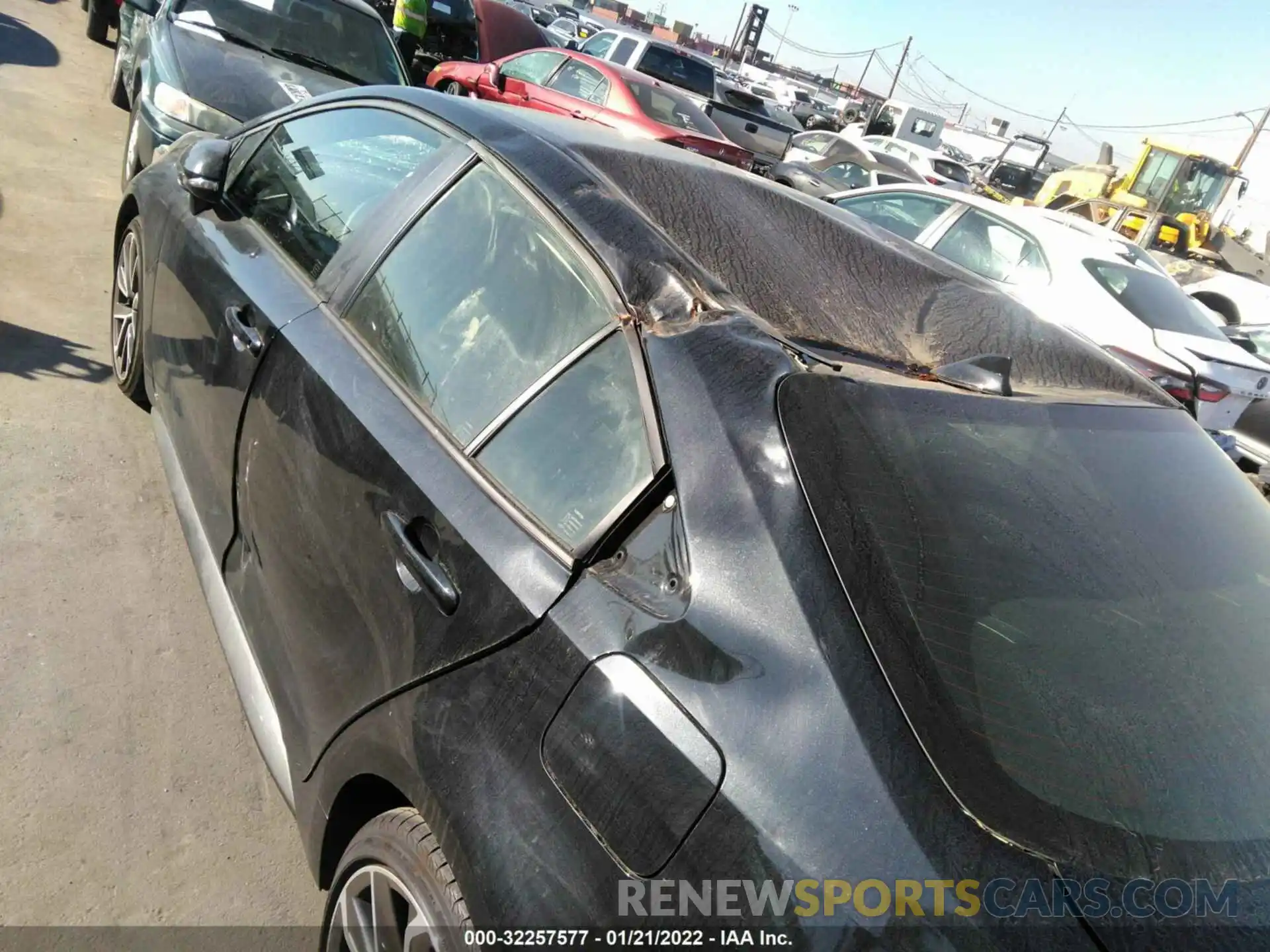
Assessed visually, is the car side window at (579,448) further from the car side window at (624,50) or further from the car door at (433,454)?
the car side window at (624,50)

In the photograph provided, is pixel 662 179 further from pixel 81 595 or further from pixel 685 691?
pixel 81 595

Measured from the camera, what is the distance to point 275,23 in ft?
21.6

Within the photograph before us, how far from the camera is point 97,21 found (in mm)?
11047

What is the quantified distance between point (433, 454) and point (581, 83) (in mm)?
10422

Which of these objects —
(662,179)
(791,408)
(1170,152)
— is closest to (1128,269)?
(662,179)

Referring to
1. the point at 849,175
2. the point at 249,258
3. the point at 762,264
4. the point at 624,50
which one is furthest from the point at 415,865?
the point at 624,50

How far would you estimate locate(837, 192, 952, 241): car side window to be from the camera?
774 centimetres

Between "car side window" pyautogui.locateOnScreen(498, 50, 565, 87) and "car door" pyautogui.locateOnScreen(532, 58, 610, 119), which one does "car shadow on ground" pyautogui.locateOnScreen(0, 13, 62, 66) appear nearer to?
"car side window" pyautogui.locateOnScreen(498, 50, 565, 87)

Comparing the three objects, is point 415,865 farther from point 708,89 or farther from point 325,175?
point 708,89

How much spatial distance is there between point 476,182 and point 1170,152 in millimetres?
26259

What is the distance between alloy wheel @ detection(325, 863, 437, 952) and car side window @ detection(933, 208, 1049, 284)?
265 inches

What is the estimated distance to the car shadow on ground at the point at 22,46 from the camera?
28.8 ft

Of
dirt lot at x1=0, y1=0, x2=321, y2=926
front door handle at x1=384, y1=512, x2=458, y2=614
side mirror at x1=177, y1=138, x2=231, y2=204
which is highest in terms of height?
side mirror at x1=177, y1=138, x2=231, y2=204

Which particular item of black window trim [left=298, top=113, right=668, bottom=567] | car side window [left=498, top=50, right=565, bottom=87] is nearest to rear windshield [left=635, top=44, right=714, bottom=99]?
car side window [left=498, top=50, right=565, bottom=87]
